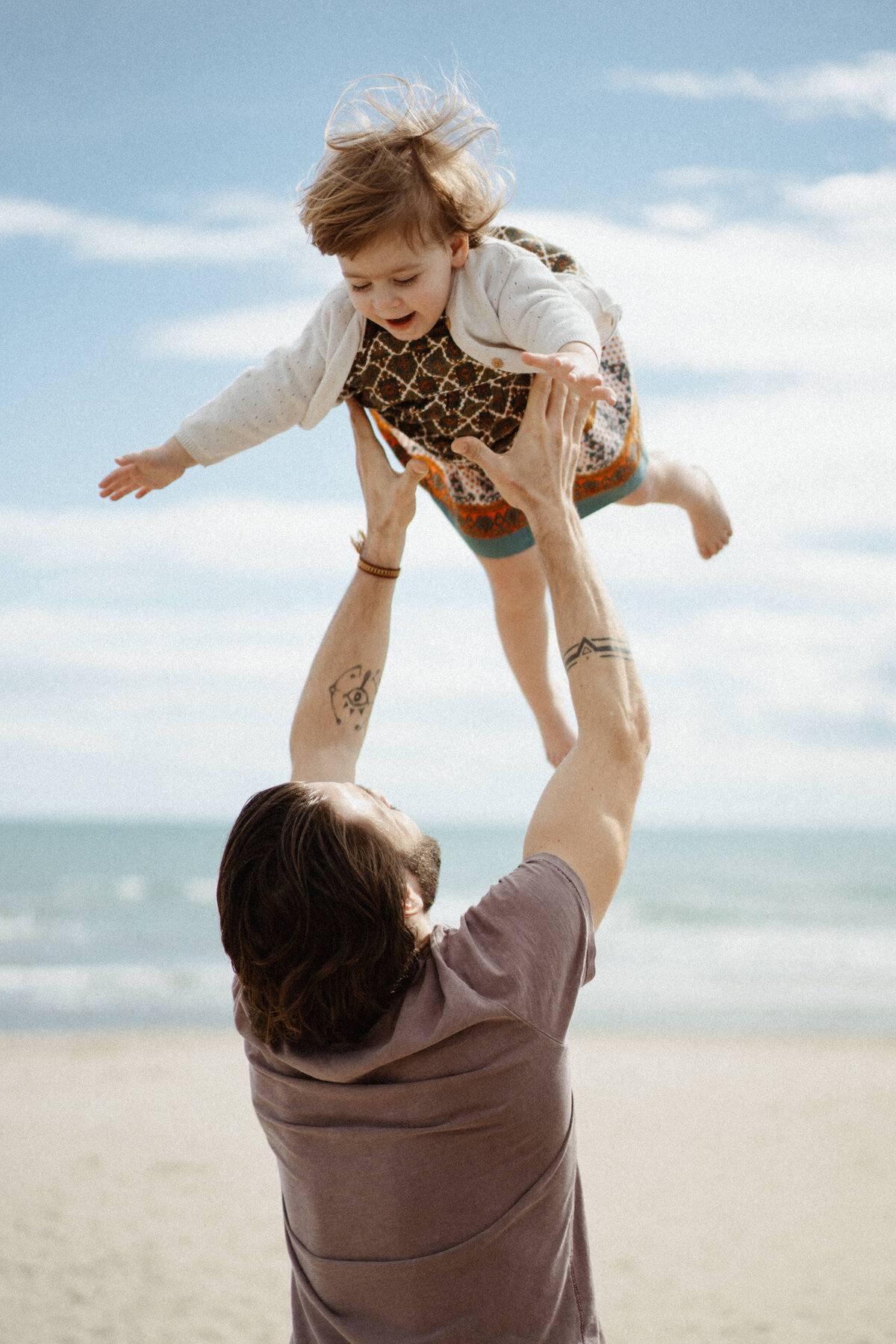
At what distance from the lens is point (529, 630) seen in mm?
2996

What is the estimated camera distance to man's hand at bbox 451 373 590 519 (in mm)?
1984

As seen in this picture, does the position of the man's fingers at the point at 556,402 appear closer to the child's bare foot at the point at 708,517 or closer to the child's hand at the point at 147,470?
the child's hand at the point at 147,470

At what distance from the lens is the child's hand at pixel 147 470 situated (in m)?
2.37

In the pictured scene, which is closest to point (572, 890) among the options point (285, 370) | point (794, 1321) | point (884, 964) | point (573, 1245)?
point (573, 1245)

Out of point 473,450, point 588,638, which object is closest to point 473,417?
point 473,450

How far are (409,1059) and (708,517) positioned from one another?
6.80 ft

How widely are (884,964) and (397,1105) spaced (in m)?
13.9

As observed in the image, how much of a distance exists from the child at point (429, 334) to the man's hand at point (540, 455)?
89 millimetres

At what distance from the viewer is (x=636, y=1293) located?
5898 millimetres

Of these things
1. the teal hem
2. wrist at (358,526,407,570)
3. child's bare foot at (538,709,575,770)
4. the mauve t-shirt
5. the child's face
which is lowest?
the mauve t-shirt

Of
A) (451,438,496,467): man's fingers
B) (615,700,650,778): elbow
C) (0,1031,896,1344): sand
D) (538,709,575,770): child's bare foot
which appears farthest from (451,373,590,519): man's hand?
(0,1031,896,1344): sand

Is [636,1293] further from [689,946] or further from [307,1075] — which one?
[689,946]

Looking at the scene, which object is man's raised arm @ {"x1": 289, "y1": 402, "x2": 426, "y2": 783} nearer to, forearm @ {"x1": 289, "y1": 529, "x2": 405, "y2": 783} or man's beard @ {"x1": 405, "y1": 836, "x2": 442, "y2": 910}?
forearm @ {"x1": 289, "y1": 529, "x2": 405, "y2": 783}

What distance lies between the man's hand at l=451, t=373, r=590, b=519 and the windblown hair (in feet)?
2.29
